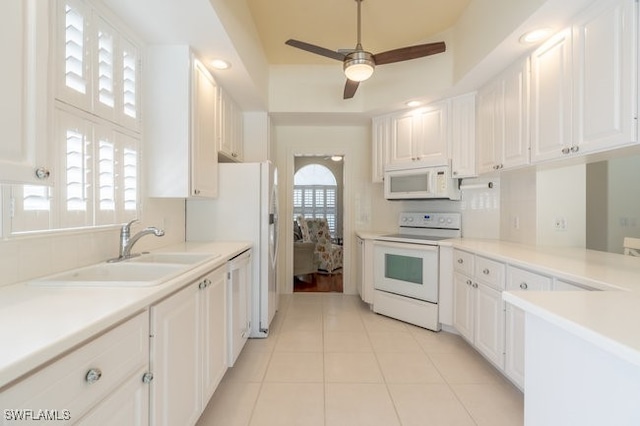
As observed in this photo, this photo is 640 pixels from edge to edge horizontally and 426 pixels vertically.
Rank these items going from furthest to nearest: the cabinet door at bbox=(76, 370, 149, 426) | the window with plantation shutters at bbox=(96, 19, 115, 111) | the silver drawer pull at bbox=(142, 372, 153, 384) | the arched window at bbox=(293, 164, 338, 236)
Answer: the arched window at bbox=(293, 164, 338, 236) < the window with plantation shutters at bbox=(96, 19, 115, 111) < the silver drawer pull at bbox=(142, 372, 153, 384) < the cabinet door at bbox=(76, 370, 149, 426)

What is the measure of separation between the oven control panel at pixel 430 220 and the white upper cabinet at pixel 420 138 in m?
0.63

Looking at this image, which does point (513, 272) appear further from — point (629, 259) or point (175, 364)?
point (175, 364)

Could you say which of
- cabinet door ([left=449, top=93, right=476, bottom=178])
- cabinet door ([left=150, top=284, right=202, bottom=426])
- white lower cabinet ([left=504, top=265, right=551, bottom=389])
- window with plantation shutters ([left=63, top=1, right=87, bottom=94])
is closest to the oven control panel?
cabinet door ([left=449, top=93, right=476, bottom=178])

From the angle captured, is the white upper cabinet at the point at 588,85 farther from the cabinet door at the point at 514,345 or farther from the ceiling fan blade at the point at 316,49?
the ceiling fan blade at the point at 316,49

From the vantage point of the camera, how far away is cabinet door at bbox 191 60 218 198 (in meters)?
2.17

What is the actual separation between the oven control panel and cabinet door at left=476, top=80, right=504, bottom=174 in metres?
0.65

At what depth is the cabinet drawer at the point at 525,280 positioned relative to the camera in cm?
162

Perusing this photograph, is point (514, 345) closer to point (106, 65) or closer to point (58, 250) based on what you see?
point (58, 250)

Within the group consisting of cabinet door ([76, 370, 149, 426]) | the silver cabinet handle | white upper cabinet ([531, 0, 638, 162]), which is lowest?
cabinet door ([76, 370, 149, 426])

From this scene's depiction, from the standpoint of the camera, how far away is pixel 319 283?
4855mm

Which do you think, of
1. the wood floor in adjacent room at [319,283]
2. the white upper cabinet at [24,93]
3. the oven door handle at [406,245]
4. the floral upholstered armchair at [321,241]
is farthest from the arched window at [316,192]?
the white upper cabinet at [24,93]

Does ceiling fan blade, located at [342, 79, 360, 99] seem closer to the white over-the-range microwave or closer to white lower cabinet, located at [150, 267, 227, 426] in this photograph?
the white over-the-range microwave

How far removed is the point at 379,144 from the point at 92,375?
338 cm
